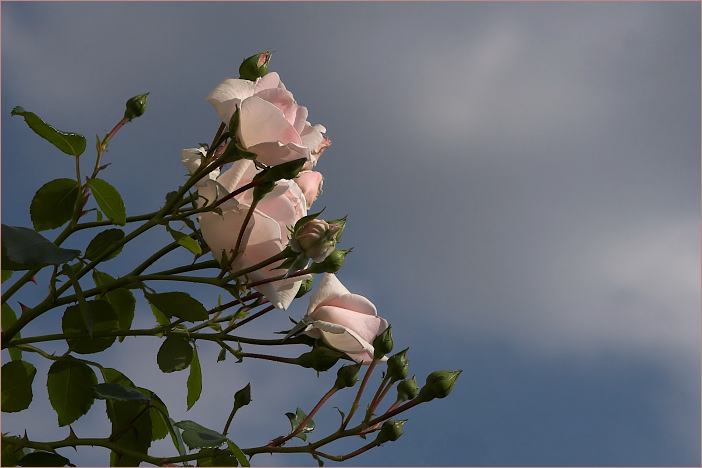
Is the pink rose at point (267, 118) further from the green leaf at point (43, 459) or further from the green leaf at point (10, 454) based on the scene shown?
the green leaf at point (10, 454)

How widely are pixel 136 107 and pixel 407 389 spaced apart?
4.06 ft

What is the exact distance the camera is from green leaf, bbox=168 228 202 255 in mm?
1927

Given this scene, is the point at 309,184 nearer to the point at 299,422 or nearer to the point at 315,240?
the point at 315,240

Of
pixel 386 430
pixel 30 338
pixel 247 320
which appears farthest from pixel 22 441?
pixel 386 430

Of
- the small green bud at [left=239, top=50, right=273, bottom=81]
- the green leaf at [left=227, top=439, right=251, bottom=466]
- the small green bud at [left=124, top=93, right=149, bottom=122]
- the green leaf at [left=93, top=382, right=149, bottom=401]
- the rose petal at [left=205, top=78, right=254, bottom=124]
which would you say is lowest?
the green leaf at [left=227, top=439, right=251, bottom=466]

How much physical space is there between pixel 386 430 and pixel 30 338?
3.43 feet

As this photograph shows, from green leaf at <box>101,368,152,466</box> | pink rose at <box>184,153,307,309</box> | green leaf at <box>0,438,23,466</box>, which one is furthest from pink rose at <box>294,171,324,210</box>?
green leaf at <box>0,438,23,466</box>

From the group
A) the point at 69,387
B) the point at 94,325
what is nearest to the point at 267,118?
the point at 94,325

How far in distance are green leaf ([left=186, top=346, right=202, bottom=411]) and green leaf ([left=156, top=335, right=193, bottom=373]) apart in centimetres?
12

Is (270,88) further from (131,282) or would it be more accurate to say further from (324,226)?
(131,282)

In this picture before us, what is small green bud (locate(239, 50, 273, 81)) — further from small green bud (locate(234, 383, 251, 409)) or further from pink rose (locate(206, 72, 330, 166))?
small green bud (locate(234, 383, 251, 409))

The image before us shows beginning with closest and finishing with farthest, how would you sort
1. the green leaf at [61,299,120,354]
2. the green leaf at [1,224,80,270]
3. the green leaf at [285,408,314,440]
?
the green leaf at [1,224,80,270]
the green leaf at [61,299,120,354]
the green leaf at [285,408,314,440]

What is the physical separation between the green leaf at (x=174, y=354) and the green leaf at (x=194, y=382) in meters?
0.12

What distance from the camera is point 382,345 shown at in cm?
201
